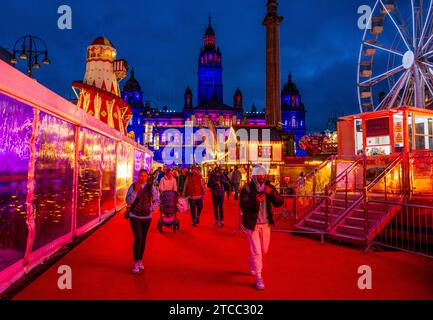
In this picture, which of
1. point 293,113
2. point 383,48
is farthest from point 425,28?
point 293,113

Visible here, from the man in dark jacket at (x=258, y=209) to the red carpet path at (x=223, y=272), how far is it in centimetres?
59

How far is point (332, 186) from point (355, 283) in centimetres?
473

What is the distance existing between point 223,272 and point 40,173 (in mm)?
3384

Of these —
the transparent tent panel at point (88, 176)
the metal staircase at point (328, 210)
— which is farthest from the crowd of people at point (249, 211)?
the metal staircase at point (328, 210)

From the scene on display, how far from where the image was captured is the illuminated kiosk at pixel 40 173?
4.13m

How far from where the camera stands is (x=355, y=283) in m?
4.72

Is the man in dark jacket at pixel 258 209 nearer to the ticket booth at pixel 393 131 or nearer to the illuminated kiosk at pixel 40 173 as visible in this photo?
the illuminated kiosk at pixel 40 173

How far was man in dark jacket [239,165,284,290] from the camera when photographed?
4.62 m

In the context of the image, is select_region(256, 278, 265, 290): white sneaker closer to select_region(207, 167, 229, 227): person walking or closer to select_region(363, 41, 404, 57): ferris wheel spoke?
select_region(207, 167, 229, 227): person walking

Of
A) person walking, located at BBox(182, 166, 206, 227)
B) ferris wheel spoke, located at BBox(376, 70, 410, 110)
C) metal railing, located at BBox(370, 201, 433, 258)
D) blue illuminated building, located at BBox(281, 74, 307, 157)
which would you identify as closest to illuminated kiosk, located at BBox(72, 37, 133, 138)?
person walking, located at BBox(182, 166, 206, 227)

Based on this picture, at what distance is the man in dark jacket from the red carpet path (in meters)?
0.59

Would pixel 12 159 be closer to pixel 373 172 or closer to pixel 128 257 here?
pixel 128 257

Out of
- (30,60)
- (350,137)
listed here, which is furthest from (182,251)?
(30,60)

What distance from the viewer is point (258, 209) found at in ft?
15.4
